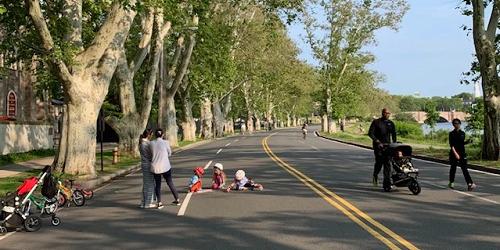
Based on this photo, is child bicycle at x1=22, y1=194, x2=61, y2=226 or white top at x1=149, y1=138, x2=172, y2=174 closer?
child bicycle at x1=22, y1=194, x2=61, y2=226

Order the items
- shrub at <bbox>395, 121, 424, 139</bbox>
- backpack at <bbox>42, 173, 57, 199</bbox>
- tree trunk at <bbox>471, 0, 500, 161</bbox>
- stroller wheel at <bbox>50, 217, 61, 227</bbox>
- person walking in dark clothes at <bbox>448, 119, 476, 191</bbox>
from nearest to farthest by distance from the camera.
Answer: stroller wheel at <bbox>50, 217, 61, 227</bbox> < backpack at <bbox>42, 173, 57, 199</bbox> < person walking in dark clothes at <bbox>448, 119, 476, 191</bbox> < tree trunk at <bbox>471, 0, 500, 161</bbox> < shrub at <bbox>395, 121, 424, 139</bbox>

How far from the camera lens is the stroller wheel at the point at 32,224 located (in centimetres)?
962

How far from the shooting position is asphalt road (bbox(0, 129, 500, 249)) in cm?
824

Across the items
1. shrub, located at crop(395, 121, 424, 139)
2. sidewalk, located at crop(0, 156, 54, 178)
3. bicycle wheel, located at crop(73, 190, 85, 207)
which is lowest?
bicycle wheel, located at crop(73, 190, 85, 207)

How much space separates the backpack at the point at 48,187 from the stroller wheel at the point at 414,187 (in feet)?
24.7

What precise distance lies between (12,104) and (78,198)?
36264 mm

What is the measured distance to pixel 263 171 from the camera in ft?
64.7

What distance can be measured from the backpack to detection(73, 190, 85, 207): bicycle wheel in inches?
82.7

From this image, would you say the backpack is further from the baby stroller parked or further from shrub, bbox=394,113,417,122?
shrub, bbox=394,113,417,122

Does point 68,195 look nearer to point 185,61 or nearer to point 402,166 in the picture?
point 402,166

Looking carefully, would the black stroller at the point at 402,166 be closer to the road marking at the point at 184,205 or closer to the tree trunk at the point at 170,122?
the road marking at the point at 184,205

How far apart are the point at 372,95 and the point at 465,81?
84772 millimetres

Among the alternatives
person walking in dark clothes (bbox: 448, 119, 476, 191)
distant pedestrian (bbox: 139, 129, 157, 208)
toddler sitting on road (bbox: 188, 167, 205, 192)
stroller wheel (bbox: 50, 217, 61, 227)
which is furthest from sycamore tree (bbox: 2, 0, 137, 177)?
person walking in dark clothes (bbox: 448, 119, 476, 191)

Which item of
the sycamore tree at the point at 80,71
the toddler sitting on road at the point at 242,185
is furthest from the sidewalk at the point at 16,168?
the toddler sitting on road at the point at 242,185
